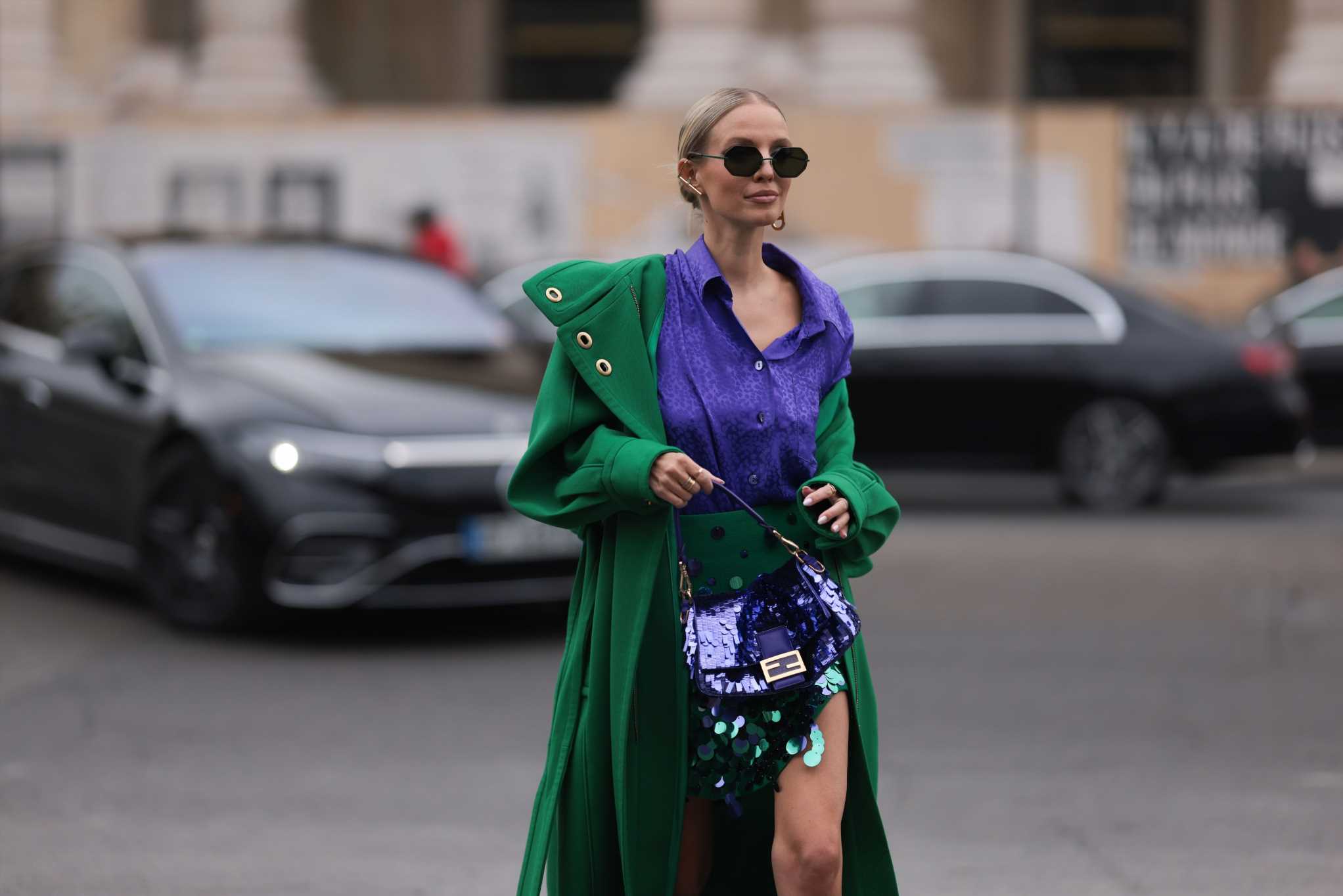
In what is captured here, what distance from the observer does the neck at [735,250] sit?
11.5 feet

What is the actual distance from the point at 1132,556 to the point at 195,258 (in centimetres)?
484

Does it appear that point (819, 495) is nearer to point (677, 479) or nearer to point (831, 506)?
point (831, 506)

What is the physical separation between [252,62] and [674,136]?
5722 millimetres

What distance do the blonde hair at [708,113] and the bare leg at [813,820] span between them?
0.94 m

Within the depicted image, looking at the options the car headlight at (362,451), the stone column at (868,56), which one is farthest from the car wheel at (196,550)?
the stone column at (868,56)

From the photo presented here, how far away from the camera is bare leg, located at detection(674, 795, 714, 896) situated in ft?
11.5

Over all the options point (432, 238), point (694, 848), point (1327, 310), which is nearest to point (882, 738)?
point (694, 848)

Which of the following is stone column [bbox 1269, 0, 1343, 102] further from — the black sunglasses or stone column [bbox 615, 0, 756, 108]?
the black sunglasses

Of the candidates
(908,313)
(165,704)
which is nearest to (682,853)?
(165,704)

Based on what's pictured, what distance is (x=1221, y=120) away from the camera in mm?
19859

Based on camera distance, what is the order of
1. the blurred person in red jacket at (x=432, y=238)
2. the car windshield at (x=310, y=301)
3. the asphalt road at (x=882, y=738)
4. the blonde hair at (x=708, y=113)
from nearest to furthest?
the blonde hair at (x=708, y=113), the asphalt road at (x=882, y=738), the car windshield at (x=310, y=301), the blurred person in red jacket at (x=432, y=238)

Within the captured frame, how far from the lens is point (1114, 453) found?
41.5 ft

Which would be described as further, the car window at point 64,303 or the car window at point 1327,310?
the car window at point 1327,310

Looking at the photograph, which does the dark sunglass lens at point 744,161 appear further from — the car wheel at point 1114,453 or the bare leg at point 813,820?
the car wheel at point 1114,453
